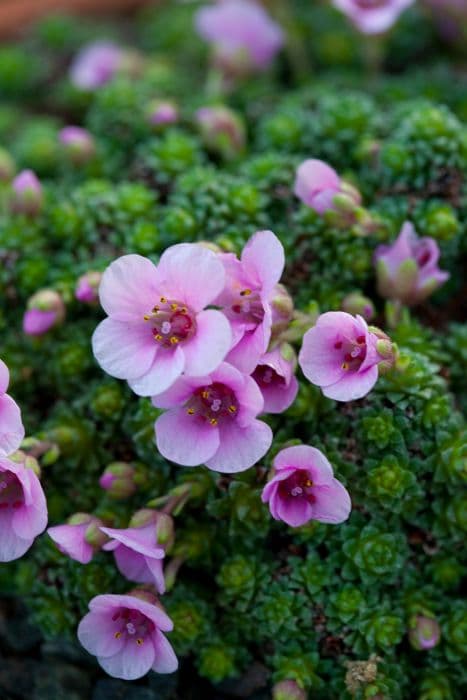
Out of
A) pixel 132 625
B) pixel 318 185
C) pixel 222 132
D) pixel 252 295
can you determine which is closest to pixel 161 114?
pixel 222 132

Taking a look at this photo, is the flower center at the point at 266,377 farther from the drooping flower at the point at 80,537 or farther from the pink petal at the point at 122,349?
the drooping flower at the point at 80,537

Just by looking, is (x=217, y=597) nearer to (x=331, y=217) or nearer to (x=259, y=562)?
(x=259, y=562)

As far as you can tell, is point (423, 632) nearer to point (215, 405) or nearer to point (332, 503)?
point (332, 503)

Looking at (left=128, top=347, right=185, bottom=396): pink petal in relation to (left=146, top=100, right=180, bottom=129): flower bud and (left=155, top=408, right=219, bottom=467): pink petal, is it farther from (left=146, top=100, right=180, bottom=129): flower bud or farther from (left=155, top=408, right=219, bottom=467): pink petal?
(left=146, top=100, right=180, bottom=129): flower bud

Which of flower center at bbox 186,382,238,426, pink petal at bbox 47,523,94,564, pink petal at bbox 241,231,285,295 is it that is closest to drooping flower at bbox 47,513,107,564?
pink petal at bbox 47,523,94,564

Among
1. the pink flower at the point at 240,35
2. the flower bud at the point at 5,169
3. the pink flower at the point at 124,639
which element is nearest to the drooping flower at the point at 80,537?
the pink flower at the point at 124,639

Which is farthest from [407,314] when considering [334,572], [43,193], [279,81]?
[279,81]
